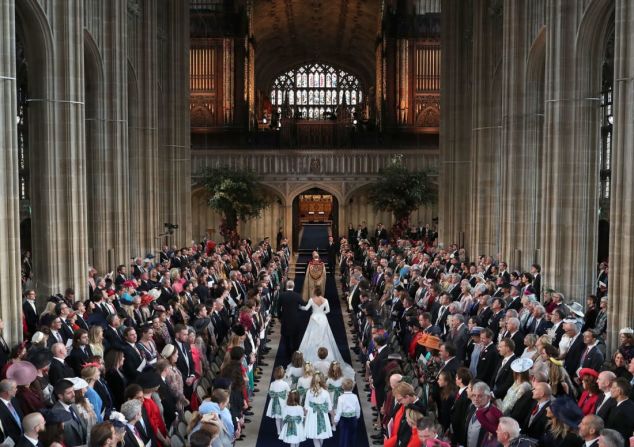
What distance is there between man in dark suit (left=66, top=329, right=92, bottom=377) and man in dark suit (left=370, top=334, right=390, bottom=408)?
382cm

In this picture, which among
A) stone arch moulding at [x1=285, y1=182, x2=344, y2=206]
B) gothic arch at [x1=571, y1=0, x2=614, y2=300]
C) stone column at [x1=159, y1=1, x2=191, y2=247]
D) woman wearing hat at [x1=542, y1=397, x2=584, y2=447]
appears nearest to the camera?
woman wearing hat at [x1=542, y1=397, x2=584, y2=447]

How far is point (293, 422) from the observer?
395 inches

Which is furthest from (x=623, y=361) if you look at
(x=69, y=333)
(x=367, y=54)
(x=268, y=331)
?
Result: (x=367, y=54)

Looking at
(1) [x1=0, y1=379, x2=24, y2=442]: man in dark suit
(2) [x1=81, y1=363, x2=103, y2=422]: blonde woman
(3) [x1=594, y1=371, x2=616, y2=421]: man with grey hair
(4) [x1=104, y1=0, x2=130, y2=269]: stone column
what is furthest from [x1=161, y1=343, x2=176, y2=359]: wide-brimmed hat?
(4) [x1=104, y1=0, x2=130, y2=269]: stone column

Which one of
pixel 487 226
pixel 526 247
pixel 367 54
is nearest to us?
pixel 526 247

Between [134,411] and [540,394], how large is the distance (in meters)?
3.91

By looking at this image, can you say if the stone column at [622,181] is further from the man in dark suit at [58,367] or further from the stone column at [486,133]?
the stone column at [486,133]

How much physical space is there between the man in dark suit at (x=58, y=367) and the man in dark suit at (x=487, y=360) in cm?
511

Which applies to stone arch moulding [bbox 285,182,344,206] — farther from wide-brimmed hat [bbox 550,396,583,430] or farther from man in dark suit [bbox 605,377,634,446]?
wide-brimmed hat [bbox 550,396,583,430]

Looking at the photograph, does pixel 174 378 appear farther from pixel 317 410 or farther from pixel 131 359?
pixel 317 410

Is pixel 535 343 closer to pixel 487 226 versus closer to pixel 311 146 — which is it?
pixel 487 226

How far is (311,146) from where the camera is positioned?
36.1 metres

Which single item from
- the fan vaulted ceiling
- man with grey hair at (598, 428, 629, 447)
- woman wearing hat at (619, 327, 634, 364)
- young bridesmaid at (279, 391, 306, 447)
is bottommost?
young bridesmaid at (279, 391, 306, 447)

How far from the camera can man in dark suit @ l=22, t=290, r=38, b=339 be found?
13336 millimetres
